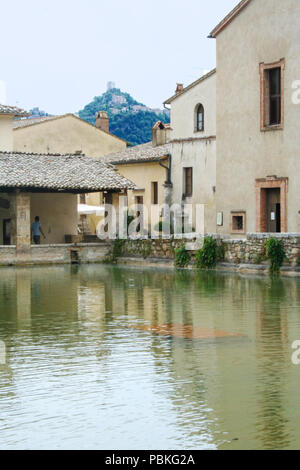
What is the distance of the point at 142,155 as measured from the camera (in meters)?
45.2

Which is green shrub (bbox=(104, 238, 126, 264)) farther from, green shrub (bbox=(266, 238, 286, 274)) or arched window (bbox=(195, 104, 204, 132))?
arched window (bbox=(195, 104, 204, 132))

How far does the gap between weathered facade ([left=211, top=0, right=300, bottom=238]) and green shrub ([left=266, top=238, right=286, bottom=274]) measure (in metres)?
3.56

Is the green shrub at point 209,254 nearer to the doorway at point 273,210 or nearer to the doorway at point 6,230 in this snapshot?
the doorway at point 273,210

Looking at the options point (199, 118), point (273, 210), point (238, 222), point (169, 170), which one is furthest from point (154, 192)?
point (273, 210)

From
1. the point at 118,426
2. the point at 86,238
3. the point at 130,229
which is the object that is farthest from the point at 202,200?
the point at 118,426

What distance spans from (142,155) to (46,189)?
13.5 metres

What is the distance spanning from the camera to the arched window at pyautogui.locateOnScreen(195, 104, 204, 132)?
40.4 metres

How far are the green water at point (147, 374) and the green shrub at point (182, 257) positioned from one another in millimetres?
9201

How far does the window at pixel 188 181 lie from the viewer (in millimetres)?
41688

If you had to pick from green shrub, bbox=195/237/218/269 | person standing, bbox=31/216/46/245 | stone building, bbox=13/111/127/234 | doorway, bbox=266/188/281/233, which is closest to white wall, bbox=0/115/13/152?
person standing, bbox=31/216/46/245

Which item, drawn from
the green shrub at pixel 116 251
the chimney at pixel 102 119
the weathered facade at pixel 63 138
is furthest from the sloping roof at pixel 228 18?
the chimney at pixel 102 119

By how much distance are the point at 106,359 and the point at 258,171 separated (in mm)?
18624

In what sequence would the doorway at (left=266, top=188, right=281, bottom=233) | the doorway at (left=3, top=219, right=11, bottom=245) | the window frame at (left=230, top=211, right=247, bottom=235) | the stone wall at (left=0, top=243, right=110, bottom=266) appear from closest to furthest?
the doorway at (left=266, top=188, right=281, bottom=233), the window frame at (left=230, top=211, right=247, bottom=235), the stone wall at (left=0, top=243, right=110, bottom=266), the doorway at (left=3, top=219, right=11, bottom=245)
